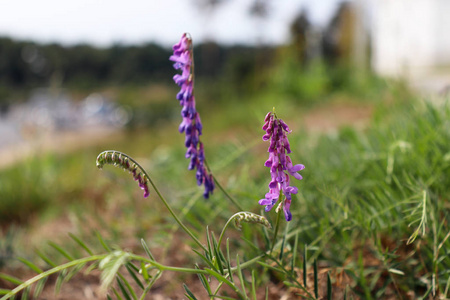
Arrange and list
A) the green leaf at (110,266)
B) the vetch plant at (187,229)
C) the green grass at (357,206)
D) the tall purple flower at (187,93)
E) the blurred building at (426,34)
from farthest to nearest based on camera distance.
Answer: the blurred building at (426,34) < the green grass at (357,206) < the tall purple flower at (187,93) < the vetch plant at (187,229) < the green leaf at (110,266)

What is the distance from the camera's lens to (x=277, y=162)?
2.80 feet

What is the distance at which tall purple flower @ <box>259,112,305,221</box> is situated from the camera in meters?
0.84

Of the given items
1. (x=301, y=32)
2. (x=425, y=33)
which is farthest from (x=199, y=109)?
(x=301, y=32)

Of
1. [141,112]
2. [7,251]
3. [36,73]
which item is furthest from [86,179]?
[36,73]

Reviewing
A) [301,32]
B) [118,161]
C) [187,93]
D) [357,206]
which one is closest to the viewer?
[118,161]

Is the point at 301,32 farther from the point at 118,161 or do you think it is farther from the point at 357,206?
the point at 118,161

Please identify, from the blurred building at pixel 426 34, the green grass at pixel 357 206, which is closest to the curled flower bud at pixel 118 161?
the green grass at pixel 357 206

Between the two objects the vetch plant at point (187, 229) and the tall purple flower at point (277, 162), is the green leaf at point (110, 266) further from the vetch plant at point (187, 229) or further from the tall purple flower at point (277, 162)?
the tall purple flower at point (277, 162)

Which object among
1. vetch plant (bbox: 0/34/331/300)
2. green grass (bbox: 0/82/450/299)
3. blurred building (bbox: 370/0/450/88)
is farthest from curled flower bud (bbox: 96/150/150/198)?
blurred building (bbox: 370/0/450/88)

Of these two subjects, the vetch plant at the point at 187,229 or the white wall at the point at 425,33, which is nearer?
the vetch plant at the point at 187,229

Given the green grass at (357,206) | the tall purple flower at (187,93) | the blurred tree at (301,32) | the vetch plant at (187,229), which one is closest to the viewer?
the vetch plant at (187,229)

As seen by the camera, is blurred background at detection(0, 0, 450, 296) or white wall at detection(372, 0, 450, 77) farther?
white wall at detection(372, 0, 450, 77)

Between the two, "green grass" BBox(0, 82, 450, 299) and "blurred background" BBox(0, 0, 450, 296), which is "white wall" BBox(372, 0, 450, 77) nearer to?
"blurred background" BBox(0, 0, 450, 296)

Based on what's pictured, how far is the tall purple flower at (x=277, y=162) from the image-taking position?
0.84m
